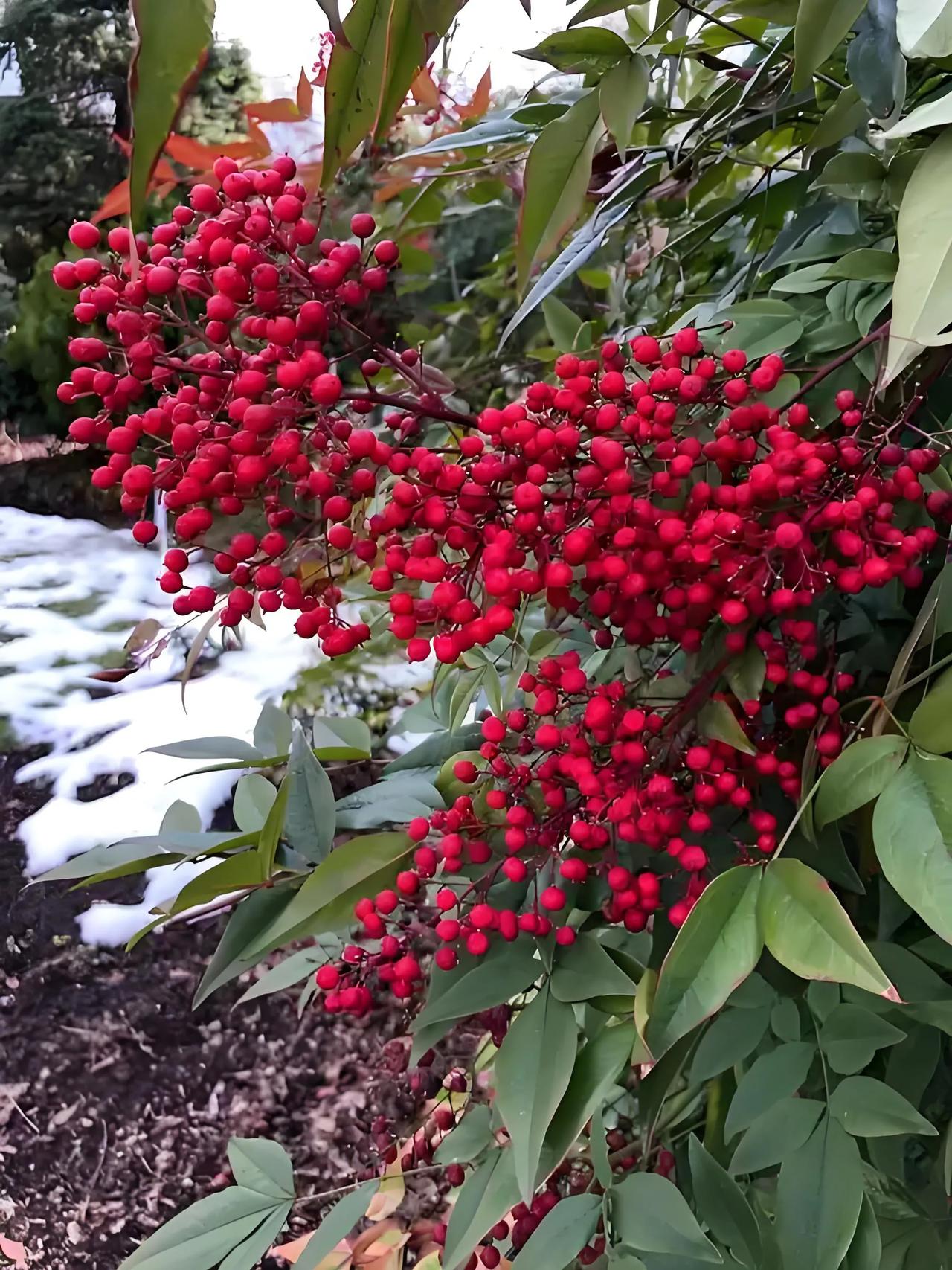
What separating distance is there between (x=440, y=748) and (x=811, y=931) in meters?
0.26

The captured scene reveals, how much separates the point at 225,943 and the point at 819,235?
360 millimetres

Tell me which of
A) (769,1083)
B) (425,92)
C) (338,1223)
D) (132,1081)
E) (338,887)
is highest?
(425,92)

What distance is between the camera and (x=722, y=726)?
11.3 inches

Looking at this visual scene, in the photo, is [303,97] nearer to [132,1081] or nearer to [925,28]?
[925,28]

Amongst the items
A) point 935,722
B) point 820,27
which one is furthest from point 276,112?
point 935,722

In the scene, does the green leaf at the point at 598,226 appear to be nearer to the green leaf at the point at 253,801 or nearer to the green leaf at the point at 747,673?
the green leaf at the point at 747,673

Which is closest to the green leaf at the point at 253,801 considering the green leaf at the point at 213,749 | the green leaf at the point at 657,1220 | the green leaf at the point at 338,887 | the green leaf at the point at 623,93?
the green leaf at the point at 213,749

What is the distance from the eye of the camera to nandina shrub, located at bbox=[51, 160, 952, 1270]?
10.0 inches

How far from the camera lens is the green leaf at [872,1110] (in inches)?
12.2

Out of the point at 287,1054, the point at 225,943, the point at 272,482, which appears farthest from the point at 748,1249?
the point at 287,1054

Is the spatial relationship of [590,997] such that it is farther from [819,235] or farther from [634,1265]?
[819,235]

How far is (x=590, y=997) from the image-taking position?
0.32 metres

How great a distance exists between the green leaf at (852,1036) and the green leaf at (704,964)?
0.40ft

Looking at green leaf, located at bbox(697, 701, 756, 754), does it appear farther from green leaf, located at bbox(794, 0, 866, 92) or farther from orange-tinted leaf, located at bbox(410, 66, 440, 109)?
orange-tinted leaf, located at bbox(410, 66, 440, 109)
